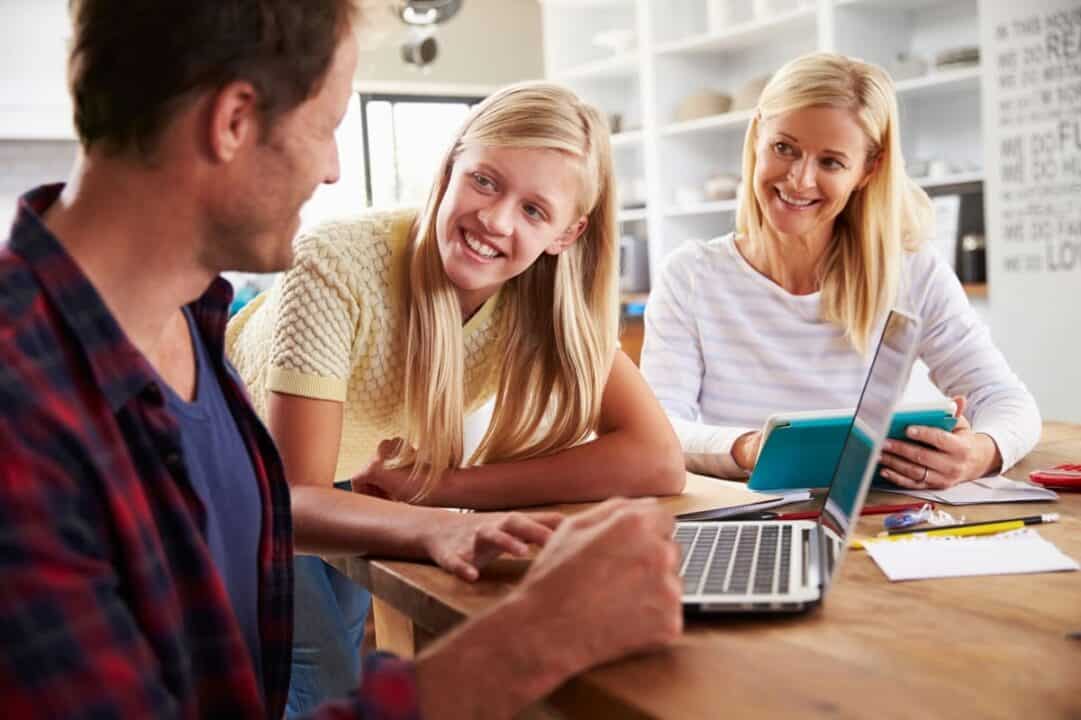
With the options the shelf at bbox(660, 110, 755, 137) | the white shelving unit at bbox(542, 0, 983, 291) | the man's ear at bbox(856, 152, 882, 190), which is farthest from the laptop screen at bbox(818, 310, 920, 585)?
the shelf at bbox(660, 110, 755, 137)

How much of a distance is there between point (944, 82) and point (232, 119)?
3.58 m

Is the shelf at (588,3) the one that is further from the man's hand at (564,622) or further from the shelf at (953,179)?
the man's hand at (564,622)

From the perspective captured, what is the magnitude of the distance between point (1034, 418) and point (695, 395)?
69 cm

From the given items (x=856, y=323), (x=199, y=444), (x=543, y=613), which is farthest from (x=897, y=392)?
(x=856, y=323)

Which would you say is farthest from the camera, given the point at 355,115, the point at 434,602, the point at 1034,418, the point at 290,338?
the point at 355,115

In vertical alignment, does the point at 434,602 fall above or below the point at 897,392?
below

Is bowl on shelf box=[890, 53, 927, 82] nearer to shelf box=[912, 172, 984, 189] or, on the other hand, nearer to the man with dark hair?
shelf box=[912, 172, 984, 189]

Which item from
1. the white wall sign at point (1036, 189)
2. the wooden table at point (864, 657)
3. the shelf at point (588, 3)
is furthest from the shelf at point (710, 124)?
the wooden table at point (864, 657)

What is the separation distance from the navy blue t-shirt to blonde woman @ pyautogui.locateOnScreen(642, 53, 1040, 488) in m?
1.09

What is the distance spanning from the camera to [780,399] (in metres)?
2.21

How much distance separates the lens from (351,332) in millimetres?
1450

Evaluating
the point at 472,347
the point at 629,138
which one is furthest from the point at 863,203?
the point at 629,138

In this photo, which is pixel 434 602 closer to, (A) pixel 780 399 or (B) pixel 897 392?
(B) pixel 897 392

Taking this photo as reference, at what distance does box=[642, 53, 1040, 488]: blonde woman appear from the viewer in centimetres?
212
